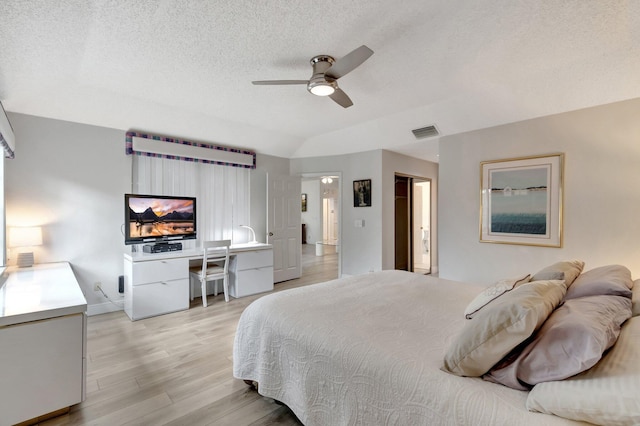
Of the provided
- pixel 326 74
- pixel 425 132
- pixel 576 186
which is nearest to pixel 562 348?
pixel 326 74

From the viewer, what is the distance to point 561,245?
10.2 feet

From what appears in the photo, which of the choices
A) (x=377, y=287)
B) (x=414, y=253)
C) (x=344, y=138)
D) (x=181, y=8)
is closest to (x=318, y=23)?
(x=181, y=8)

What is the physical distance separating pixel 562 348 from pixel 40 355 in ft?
8.46

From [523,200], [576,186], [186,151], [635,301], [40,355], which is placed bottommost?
[40,355]

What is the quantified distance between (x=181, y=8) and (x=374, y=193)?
3.58 m

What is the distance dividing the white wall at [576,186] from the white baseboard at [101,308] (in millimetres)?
4452

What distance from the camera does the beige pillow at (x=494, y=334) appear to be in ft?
3.47

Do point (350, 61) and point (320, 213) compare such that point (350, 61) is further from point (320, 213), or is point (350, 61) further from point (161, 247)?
point (320, 213)

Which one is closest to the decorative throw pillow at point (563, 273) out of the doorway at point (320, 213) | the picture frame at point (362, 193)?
the picture frame at point (362, 193)

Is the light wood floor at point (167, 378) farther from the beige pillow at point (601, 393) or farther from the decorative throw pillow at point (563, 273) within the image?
the decorative throw pillow at point (563, 273)

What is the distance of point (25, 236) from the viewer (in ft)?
9.68

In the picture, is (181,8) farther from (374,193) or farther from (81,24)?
(374,193)

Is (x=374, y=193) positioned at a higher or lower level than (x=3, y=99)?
lower

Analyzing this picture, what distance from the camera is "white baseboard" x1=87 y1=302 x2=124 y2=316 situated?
3.53 metres
